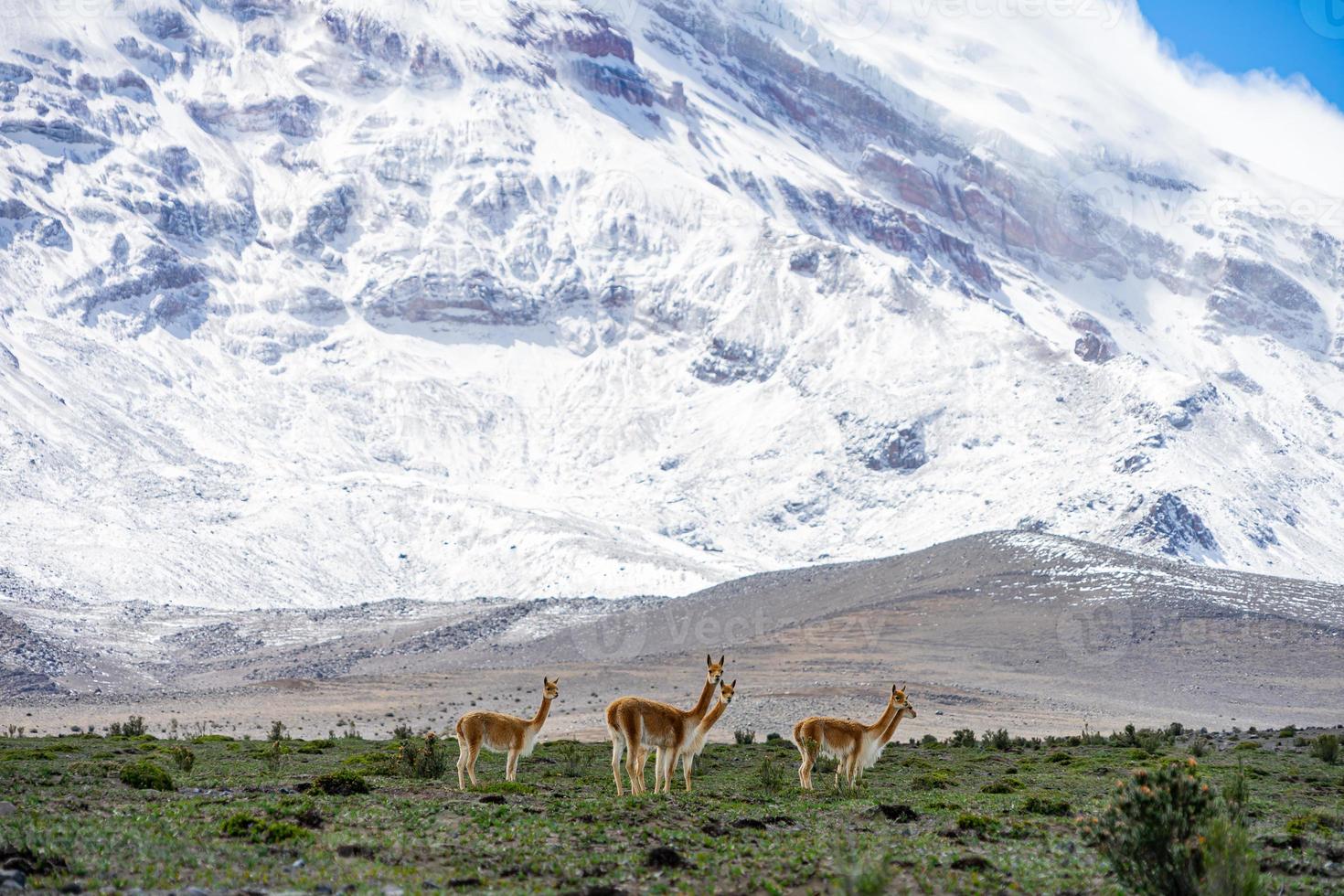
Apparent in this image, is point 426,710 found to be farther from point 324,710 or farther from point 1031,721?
point 1031,721

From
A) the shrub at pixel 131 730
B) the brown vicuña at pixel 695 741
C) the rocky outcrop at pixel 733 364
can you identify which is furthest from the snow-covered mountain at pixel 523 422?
the brown vicuña at pixel 695 741

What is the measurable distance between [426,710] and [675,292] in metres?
144

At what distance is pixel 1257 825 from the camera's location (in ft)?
60.2

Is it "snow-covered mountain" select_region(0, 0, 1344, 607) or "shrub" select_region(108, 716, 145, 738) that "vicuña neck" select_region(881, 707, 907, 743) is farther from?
"snow-covered mountain" select_region(0, 0, 1344, 607)

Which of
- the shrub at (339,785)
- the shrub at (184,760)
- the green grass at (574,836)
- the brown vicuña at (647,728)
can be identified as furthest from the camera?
the shrub at (184,760)

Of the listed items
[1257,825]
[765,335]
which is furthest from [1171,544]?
[1257,825]

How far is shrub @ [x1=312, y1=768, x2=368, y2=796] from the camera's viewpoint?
779 inches

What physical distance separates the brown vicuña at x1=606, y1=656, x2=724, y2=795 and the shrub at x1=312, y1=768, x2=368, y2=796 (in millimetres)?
3845

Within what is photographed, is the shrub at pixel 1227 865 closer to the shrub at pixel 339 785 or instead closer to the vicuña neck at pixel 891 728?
the vicuña neck at pixel 891 728

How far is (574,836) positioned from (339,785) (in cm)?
565

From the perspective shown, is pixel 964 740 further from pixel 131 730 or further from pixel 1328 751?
pixel 131 730

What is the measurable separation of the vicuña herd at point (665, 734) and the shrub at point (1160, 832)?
6.82m

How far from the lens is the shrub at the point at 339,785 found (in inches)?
779

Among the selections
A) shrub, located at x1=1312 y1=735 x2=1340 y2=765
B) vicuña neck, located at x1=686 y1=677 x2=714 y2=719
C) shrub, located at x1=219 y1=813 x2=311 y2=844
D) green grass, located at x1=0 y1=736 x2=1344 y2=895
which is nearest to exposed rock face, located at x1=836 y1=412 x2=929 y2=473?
shrub, located at x1=1312 y1=735 x2=1340 y2=765
